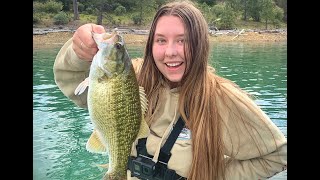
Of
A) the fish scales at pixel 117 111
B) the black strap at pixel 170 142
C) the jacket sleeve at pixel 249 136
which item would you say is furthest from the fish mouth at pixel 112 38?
the jacket sleeve at pixel 249 136

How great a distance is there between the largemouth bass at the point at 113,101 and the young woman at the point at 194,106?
0.29m

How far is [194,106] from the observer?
264cm

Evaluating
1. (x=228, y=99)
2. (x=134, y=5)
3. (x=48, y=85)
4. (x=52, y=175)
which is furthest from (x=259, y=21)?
(x=228, y=99)

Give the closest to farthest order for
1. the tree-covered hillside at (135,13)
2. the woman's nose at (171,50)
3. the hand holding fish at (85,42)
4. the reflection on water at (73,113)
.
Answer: the hand holding fish at (85,42)
the woman's nose at (171,50)
the reflection on water at (73,113)
the tree-covered hillside at (135,13)

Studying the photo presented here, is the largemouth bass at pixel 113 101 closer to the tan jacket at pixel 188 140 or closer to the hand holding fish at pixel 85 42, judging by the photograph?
the hand holding fish at pixel 85 42

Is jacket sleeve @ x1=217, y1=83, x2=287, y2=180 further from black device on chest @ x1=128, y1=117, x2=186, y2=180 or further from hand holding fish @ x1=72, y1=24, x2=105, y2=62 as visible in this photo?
hand holding fish @ x1=72, y1=24, x2=105, y2=62

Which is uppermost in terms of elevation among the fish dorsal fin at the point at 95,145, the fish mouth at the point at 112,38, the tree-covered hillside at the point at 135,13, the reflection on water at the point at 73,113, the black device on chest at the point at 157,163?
the tree-covered hillside at the point at 135,13

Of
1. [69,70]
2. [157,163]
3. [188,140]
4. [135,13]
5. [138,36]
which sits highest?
[135,13]

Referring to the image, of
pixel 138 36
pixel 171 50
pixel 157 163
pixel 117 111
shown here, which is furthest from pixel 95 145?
pixel 138 36

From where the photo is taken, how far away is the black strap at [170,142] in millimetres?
2600

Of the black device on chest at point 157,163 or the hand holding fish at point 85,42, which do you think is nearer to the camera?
the hand holding fish at point 85,42

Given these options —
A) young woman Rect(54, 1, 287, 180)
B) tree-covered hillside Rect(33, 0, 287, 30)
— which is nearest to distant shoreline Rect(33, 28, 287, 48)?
tree-covered hillside Rect(33, 0, 287, 30)

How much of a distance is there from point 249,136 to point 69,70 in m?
1.17

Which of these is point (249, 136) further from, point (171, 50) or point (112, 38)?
point (112, 38)
